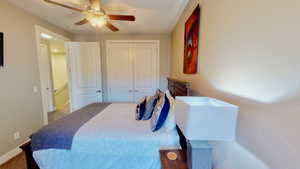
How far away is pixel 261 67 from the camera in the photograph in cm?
72

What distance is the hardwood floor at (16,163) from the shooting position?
1866mm

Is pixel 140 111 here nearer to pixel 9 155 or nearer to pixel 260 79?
pixel 260 79

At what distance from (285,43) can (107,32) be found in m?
3.78

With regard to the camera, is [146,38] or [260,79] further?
[146,38]

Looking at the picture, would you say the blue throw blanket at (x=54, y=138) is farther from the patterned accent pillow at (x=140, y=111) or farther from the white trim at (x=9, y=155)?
Answer: the white trim at (x=9, y=155)

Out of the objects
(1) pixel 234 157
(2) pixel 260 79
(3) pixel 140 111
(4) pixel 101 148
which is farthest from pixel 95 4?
(1) pixel 234 157

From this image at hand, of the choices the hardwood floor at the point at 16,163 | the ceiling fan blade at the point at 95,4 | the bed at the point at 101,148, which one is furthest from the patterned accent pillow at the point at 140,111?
the hardwood floor at the point at 16,163

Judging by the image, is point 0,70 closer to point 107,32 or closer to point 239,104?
point 107,32

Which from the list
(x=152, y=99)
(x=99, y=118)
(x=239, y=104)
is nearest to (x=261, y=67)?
(x=239, y=104)

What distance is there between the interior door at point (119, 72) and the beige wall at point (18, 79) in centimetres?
166

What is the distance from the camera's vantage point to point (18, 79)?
7.38ft

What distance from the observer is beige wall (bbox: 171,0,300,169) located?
566mm

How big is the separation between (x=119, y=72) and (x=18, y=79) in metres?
2.14

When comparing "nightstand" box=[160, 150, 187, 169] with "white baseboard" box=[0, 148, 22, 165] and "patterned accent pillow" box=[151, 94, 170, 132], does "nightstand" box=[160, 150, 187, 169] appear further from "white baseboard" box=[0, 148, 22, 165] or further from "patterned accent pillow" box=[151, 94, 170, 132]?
"white baseboard" box=[0, 148, 22, 165]
